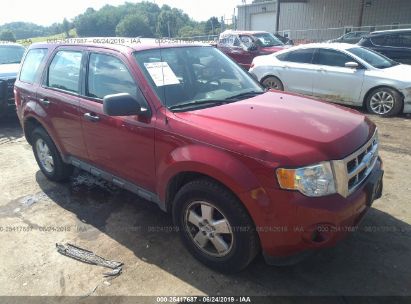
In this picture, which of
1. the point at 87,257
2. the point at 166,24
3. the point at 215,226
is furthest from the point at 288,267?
the point at 166,24

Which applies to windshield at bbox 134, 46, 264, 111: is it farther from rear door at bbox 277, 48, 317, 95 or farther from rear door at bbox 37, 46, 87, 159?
rear door at bbox 277, 48, 317, 95

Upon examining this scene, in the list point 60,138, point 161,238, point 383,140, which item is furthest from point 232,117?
point 383,140

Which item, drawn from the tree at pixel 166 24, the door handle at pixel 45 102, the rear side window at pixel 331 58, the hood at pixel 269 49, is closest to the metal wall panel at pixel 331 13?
the hood at pixel 269 49

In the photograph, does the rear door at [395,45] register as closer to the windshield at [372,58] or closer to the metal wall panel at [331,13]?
the windshield at [372,58]

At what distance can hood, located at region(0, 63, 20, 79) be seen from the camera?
7957 millimetres

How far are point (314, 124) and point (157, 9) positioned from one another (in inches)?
92.8

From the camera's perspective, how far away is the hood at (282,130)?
2.48 m

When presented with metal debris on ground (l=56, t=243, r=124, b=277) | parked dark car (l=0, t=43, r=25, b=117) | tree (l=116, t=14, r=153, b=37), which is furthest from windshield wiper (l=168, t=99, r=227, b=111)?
parked dark car (l=0, t=43, r=25, b=117)

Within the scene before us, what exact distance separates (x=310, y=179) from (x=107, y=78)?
2.24 meters

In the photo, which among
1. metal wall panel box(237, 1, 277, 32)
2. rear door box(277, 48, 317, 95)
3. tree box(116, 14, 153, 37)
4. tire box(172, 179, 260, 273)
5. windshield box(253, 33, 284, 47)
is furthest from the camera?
metal wall panel box(237, 1, 277, 32)

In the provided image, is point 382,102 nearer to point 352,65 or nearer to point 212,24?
point 352,65

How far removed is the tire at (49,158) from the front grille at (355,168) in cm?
351

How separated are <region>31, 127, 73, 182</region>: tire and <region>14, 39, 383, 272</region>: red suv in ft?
1.19

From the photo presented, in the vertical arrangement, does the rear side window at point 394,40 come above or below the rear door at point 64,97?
above
